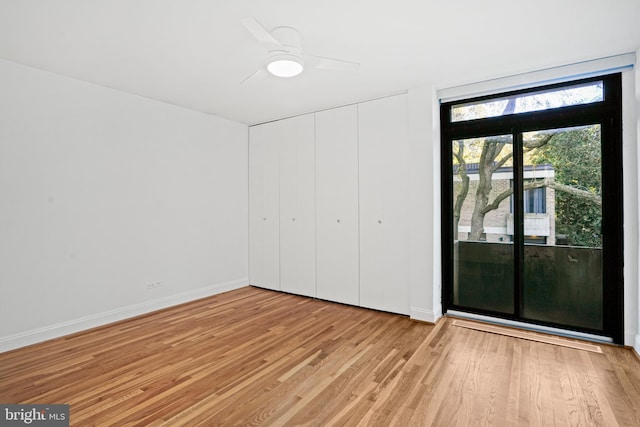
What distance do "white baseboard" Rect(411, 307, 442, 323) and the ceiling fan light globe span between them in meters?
2.83

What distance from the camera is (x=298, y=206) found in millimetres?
4902

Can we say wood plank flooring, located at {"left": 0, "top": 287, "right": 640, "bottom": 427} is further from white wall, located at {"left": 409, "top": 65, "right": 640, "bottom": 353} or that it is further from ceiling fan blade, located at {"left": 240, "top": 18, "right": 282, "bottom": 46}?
ceiling fan blade, located at {"left": 240, "top": 18, "right": 282, "bottom": 46}

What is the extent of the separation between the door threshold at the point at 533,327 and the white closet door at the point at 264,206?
2.67m

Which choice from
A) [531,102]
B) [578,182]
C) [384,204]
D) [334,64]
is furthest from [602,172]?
[334,64]

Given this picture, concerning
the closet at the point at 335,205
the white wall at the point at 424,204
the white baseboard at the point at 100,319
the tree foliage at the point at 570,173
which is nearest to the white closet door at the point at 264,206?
the closet at the point at 335,205

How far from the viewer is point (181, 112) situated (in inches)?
176

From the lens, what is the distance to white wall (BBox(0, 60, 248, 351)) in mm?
3123

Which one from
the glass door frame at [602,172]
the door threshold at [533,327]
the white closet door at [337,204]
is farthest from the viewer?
the white closet door at [337,204]

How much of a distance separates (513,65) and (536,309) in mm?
2495

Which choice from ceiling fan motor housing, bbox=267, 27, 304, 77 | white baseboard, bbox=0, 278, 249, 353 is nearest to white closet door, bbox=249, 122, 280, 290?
white baseboard, bbox=0, 278, 249, 353

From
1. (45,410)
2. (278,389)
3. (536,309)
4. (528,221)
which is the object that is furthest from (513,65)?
(45,410)

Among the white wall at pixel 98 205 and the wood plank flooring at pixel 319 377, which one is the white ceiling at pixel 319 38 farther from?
the wood plank flooring at pixel 319 377

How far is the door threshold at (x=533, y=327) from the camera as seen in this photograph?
10.4 ft

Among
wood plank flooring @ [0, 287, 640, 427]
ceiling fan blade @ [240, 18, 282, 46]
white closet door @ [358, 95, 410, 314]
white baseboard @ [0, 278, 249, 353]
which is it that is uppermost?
ceiling fan blade @ [240, 18, 282, 46]
